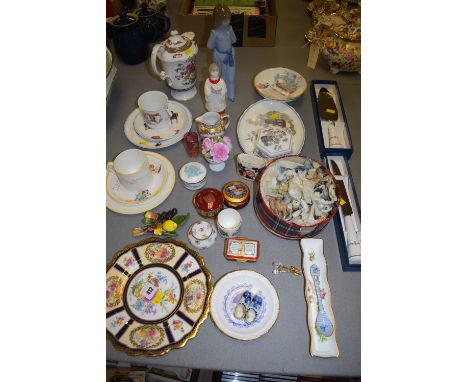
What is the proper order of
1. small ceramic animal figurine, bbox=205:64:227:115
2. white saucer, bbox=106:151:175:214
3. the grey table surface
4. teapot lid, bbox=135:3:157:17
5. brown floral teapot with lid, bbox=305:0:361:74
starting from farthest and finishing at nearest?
teapot lid, bbox=135:3:157:17 < brown floral teapot with lid, bbox=305:0:361:74 < small ceramic animal figurine, bbox=205:64:227:115 < white saucer, bbox=106:151:175:214 < the grey table surface

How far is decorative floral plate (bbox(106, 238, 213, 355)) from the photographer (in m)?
0.86

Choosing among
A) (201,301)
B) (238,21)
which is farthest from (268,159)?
(238,21)

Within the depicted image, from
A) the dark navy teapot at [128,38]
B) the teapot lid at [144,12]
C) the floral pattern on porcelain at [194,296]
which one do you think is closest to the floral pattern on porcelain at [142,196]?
the floral pattern on porcelain at [194,296]

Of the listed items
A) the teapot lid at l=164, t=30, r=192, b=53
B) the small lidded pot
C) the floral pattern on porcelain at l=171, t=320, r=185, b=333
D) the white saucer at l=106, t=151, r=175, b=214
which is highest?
the teapot lid at l=164, t=30, r=192, b=53

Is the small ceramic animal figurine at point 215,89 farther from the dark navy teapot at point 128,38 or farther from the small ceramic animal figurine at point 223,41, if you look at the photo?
the dark navy teapot at point 128,38

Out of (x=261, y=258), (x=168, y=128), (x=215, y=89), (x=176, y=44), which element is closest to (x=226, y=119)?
(x=215, y=89)

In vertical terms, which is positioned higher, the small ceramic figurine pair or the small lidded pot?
the small lidded pot

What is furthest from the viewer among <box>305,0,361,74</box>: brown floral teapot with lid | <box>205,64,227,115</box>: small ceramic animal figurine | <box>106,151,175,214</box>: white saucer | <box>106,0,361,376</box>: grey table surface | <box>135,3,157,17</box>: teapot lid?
<box>135,3,157,17</box>: teapot lid

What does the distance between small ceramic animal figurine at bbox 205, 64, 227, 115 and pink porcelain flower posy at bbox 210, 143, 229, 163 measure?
24 centimetres

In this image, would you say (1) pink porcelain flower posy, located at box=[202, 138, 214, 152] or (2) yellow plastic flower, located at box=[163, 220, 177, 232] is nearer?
(2) yellow plastic flower, located at box=[163, 220, 177, 232]

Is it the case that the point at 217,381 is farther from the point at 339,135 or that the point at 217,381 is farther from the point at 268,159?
the point at 339,135

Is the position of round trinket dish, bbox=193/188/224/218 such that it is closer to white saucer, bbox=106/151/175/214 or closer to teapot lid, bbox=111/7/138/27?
white saucer, bbox=106/151/175/214

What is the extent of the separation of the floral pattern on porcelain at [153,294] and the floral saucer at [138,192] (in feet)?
0.91

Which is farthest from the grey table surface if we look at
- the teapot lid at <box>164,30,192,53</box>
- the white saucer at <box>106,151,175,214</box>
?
the teapot lid at <box>164,30,192,53</box>
